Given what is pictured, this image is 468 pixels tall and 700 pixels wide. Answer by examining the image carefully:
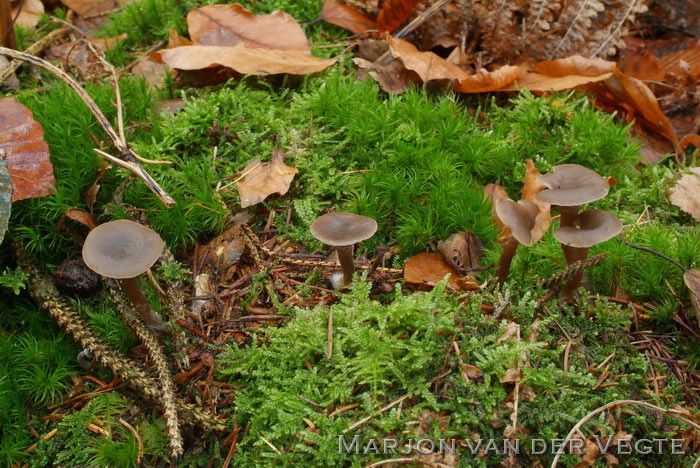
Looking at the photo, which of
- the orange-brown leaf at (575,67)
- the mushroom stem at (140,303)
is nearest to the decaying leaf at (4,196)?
the mushroom stem at (140,303)

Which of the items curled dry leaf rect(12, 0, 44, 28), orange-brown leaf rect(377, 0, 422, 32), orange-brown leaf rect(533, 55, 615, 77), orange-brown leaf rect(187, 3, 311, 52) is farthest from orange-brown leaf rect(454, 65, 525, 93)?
curled dry leaf rect(12, 0, 44, 28)

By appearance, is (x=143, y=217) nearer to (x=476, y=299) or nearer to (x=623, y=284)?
(x=476, y=299)

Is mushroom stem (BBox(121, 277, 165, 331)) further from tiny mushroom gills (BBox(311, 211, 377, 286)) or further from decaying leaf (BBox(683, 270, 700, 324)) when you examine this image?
decaying leaf (BBox(683, 270, 700, 324))

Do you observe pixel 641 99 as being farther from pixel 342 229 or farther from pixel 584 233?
pixel 342 229

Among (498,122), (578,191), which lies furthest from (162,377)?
(498,122)

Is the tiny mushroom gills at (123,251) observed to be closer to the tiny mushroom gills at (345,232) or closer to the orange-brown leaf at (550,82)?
the tiny mushroom gills at (345,232)
